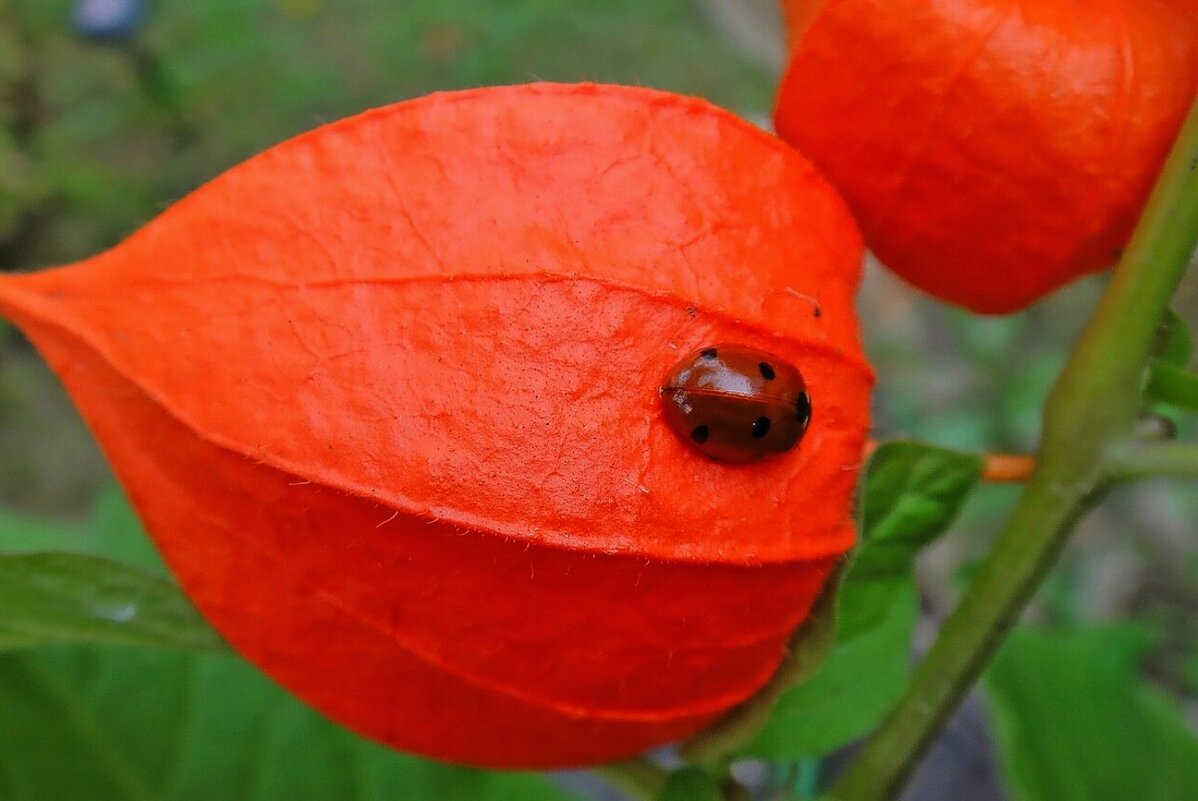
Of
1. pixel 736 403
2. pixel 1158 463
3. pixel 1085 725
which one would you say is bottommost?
pixel 1085 725

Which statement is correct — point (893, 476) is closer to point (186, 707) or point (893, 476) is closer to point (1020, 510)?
point (1020, 510)

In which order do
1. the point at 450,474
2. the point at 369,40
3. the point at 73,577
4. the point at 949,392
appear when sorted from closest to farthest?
1. the point at 450,474
2. the point at 73,577
3. the point at 949,392
4. the point at 369,40

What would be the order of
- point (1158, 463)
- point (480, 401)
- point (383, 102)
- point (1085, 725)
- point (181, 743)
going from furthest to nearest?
1. point (383, 102)
2. point (1085, 725)
3. point (181, 743)
4. point (1158, 463)
5. point (480, 401)

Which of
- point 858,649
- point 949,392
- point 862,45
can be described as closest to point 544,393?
point 862,45

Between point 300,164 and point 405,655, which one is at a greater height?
point 300,164

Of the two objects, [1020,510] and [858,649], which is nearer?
[1020,510]

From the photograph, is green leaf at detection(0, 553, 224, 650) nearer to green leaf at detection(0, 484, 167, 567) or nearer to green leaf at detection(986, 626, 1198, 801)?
green leaf at detection(0, 484, 167, 567)

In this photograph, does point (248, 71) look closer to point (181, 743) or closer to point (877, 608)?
point (181, 743)

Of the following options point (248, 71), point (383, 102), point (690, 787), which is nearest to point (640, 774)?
point (690, 787)
